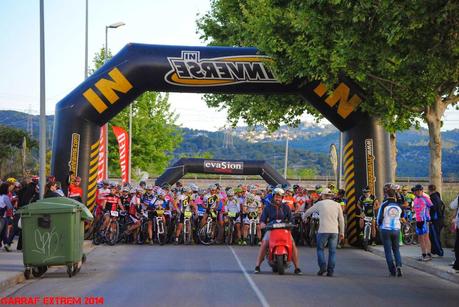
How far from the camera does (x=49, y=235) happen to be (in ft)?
50.2

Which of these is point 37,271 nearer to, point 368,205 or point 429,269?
point 429,269

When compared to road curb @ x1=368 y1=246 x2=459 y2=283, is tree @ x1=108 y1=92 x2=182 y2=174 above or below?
above

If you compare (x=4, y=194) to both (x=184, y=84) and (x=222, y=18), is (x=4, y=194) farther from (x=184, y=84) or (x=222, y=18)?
(x=222, y=18)

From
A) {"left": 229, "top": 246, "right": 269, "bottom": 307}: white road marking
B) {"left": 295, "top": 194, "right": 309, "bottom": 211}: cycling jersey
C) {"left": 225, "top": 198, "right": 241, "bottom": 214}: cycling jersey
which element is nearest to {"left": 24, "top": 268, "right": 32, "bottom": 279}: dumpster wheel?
{"left": 229, "top": 246, "right": 269, "bottom": 307}: white road marking

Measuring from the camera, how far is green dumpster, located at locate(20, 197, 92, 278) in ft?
49.9

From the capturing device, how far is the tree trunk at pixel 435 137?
23.0 metres

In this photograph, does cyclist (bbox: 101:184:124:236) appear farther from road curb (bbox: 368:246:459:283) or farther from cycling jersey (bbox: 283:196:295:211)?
road curb (bbox: 368:246:459:283)

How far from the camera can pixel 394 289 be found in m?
14.4

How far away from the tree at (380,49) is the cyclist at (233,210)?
16.3ft

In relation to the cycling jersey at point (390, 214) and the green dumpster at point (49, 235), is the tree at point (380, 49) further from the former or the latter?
the green dumpster at point (49, 235)

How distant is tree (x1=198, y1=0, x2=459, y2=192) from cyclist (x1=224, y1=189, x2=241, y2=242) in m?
4.96

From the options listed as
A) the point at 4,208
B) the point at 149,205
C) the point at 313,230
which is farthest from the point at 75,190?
the point at 313,230

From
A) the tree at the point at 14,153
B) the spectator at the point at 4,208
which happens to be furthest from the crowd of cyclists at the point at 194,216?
the tree at the point at 14,153

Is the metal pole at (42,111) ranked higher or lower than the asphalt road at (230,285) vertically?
higher
